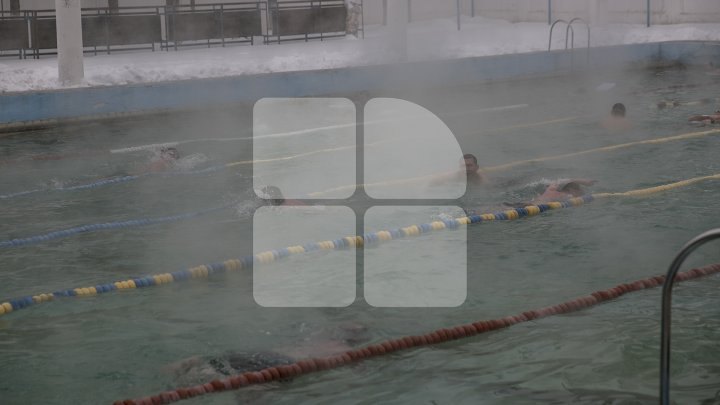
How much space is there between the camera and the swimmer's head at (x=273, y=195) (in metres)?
9.18

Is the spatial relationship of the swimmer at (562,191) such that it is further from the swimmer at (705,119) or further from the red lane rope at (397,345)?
the swimmer at (705,119)

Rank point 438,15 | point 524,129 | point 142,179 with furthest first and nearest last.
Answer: point 438,15 → point 524,129 → point 142,179

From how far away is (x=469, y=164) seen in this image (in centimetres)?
1010

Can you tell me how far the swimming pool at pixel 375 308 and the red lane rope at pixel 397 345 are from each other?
57 mm

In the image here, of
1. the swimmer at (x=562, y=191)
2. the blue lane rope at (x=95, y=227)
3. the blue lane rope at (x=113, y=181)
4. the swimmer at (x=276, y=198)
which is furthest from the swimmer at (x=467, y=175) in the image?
the blue lane rope at (x=113, y=181)

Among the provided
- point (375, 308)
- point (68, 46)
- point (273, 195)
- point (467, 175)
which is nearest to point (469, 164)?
point (467, 175)

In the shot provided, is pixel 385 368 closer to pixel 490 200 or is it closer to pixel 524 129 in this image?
pixel 490 200

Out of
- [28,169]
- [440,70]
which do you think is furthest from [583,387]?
[440,70]

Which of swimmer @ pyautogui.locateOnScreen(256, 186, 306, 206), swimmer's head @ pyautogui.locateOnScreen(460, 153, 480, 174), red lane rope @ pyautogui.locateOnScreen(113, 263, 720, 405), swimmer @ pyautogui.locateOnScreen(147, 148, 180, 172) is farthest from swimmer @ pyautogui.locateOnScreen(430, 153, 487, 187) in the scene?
red lane rope @ pyautogui.locateOnScreen(113, 263, 720, 405)

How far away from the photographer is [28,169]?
450 inches

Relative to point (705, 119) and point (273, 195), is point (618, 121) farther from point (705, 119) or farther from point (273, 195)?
point (273, 195)

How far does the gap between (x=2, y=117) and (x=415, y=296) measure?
933 centimetres

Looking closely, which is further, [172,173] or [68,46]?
[68,46]

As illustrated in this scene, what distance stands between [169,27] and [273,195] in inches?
483
